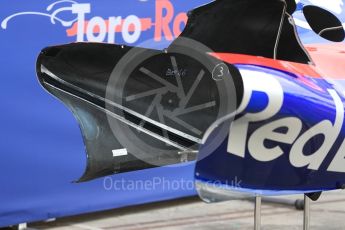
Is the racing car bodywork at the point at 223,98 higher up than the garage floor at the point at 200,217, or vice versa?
the racing car bodywork at the point at 223,98

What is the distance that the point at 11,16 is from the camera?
449 centimetres

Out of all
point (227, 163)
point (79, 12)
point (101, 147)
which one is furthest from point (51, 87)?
point (79, 12)

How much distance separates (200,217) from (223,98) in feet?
8.42

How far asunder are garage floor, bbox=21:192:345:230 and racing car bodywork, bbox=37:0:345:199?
1627mm

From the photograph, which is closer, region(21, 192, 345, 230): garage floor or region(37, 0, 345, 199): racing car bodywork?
region(37, 0, 345, 199): racing car bodywork

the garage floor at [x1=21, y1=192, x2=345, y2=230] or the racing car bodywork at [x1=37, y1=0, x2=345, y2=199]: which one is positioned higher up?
the racing car bodywork at [x1=37, y1=0, x2=345, y2=199]

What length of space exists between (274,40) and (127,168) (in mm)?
1048

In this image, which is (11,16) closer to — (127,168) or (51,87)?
(51,87)

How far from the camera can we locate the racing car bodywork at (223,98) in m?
3.06

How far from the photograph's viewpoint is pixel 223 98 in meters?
Answer: 3.04

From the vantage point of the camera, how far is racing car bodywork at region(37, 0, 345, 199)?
3.06m

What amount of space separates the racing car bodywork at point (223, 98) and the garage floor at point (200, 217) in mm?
1627

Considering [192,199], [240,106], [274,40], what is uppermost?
[274,40]

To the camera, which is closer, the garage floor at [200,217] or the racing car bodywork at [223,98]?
the racing car bodywork at [223,98]
